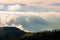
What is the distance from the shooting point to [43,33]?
39.1 feet

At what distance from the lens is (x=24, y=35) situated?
1220cm

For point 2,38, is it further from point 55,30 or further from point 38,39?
point 55,30

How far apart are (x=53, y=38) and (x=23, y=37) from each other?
1.58 meters

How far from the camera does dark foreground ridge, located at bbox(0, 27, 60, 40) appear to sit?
1177 centimetres

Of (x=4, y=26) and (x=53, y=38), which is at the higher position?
(x=4, y=26)

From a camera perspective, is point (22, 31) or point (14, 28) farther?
point (14, 28)

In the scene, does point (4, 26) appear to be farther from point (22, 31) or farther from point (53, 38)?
point (53, 38)

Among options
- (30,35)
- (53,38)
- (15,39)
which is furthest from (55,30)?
(15,39)

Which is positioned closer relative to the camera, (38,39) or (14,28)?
(38,39)

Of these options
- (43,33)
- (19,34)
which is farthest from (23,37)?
(43,33)

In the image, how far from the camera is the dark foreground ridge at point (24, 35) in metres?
11.8

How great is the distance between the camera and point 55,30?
11867mm

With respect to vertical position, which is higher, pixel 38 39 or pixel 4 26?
pixel 4 26

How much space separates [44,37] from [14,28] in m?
1.79
